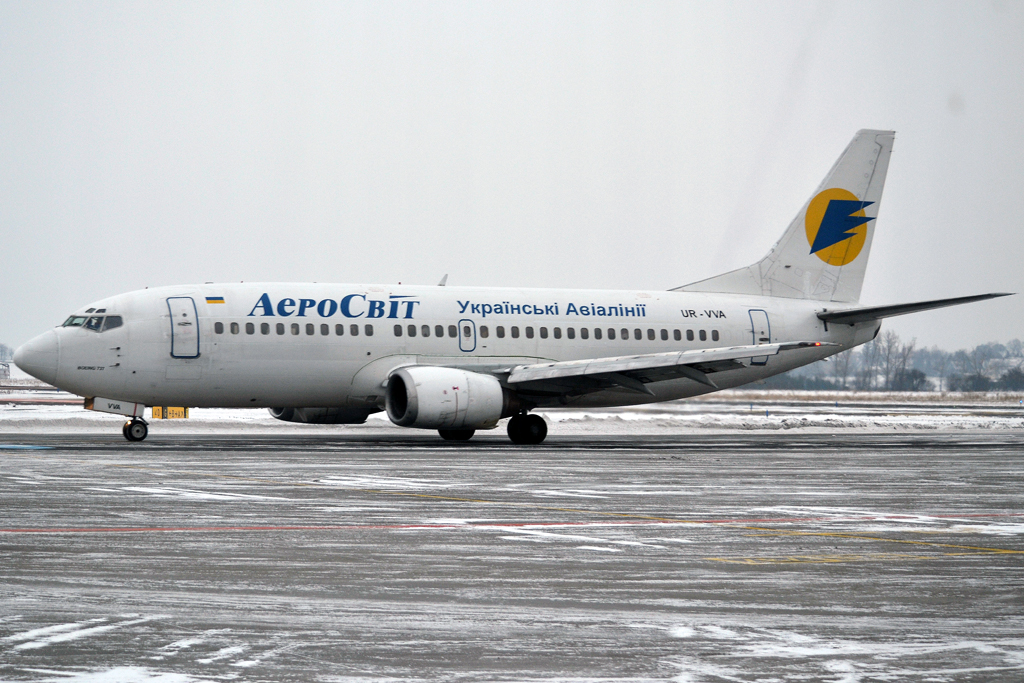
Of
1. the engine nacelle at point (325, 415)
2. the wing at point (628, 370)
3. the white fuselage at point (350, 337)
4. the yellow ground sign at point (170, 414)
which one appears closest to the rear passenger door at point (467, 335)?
the white fuselage at point (350, 337)

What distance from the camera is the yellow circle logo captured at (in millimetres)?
36562

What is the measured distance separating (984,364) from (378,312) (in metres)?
97.6

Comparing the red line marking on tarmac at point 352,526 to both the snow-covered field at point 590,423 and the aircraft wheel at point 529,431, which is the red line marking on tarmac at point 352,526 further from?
the snow-covered field at point 590,423

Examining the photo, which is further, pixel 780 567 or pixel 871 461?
pixel 871 461

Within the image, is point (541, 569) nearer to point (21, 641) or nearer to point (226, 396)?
point (21, 641)

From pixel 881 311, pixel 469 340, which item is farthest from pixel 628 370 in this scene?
pixel 881 311

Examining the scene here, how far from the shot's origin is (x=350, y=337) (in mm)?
29688

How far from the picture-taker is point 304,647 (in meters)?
6.45

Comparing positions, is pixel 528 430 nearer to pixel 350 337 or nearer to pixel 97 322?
pixel 350 337

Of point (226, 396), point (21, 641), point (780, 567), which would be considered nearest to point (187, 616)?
point (21, 641)

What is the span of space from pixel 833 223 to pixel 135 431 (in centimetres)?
2196

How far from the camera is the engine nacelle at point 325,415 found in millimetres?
32250

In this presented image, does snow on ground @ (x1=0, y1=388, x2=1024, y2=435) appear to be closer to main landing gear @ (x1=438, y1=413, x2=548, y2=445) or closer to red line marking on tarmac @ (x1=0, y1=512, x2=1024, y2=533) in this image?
main landing gear @ (x1=438, y1=413, x2=548, y2=445)

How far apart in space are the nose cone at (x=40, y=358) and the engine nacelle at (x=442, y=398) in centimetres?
792
